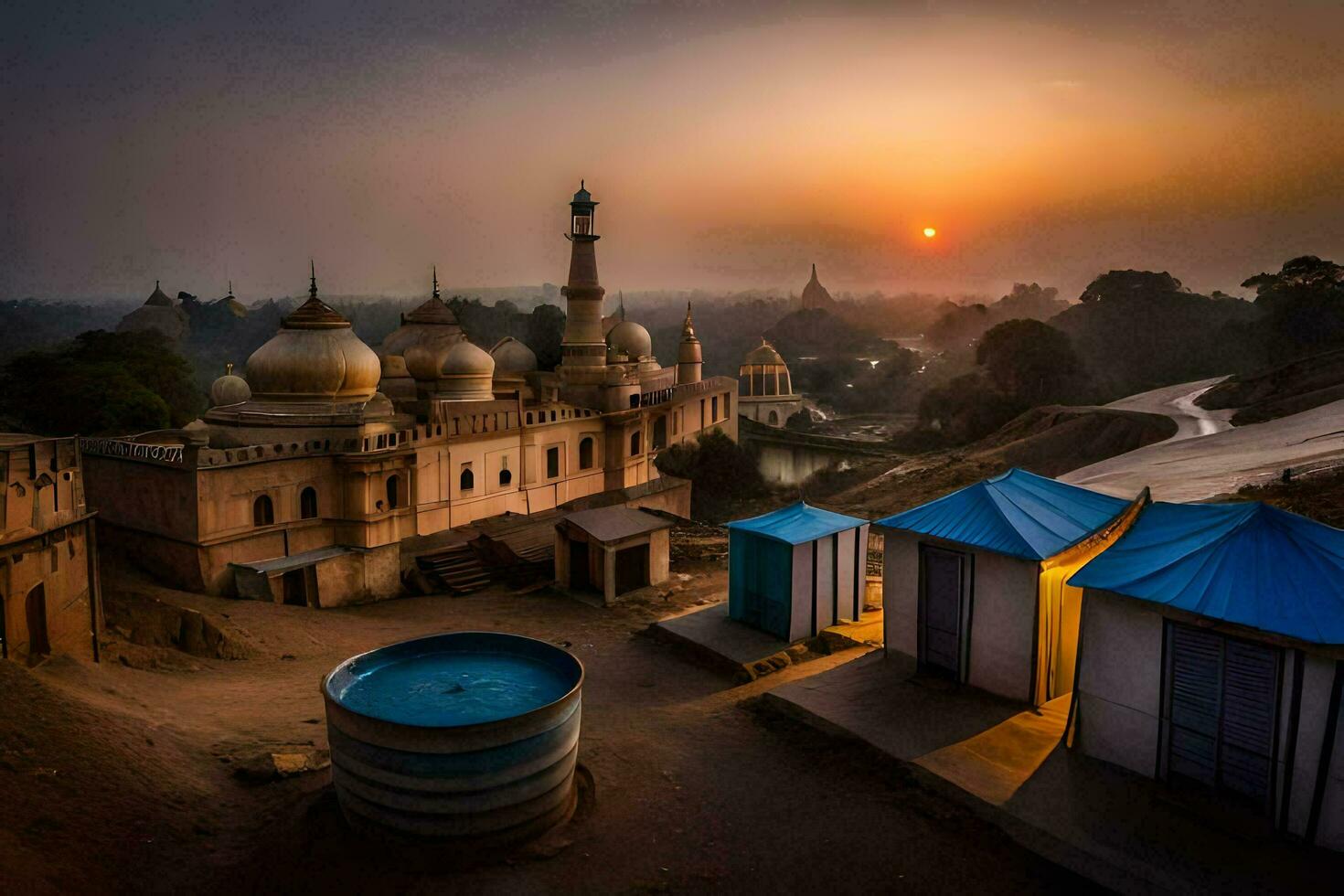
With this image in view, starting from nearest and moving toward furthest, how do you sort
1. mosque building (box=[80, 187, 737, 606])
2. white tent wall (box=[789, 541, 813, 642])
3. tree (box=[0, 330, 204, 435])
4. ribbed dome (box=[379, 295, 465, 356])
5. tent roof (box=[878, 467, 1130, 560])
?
1. tent roof (box=[878, 467, 1130, 560])
2. white tent wall (box=[789, 541, 813, 642])
3. mosque building (box=[80, 187, 737, 606])
4. tree (box=[0, 330, 204, 435])
5. ribbed dome (box=[379, 295, 465, 356])

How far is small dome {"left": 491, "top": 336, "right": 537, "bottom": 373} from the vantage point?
36219 millimetres

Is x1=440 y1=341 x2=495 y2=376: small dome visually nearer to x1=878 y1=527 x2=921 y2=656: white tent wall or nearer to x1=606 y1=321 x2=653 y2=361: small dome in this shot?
x1=606 y1=321 x2=653 y2=361: small dome

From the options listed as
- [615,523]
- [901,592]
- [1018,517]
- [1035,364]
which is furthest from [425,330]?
[1035,364]

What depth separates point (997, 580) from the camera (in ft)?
38.8

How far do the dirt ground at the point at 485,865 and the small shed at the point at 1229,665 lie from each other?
221 centimetres

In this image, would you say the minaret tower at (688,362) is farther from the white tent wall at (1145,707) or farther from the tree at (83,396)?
the white tent wall at (1145,707)

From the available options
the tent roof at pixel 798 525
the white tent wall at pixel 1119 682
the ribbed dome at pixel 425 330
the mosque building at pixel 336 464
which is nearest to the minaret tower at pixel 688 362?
the mosque building at pixel 336 464

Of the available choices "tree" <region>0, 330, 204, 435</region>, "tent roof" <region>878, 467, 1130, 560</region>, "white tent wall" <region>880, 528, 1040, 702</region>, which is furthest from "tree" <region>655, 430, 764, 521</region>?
"white tent wall" <region>880, 528, 1040, 702</region>

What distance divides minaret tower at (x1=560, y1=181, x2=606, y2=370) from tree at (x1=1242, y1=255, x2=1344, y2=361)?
36.2 meters

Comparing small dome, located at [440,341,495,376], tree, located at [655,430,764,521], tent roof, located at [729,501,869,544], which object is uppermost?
small dome, located at [440,341,495,376]

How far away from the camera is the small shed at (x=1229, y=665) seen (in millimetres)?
8516

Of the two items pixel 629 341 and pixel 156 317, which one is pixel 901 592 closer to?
pixel 629 341

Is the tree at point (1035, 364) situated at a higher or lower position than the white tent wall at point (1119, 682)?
higher

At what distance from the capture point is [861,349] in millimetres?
110000
